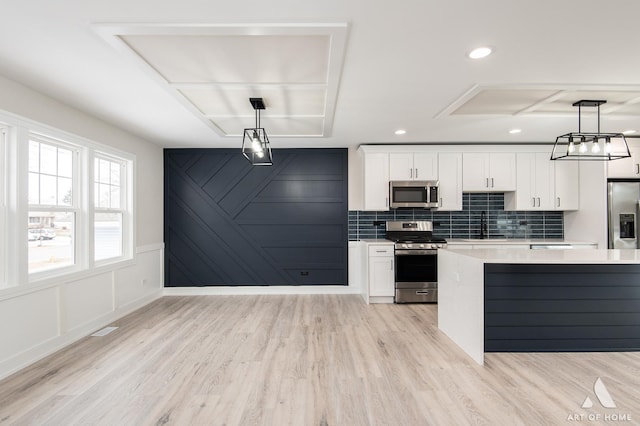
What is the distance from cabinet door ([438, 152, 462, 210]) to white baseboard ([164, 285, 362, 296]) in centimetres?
204

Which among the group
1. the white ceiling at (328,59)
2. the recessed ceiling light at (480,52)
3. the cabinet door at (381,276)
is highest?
the white ceiling at (328,59)

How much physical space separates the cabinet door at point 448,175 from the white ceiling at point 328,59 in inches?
47.9

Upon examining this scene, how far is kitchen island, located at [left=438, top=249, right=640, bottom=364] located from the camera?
9.82 feet

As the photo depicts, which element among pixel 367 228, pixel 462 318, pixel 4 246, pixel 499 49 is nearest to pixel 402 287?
pixel 367 228

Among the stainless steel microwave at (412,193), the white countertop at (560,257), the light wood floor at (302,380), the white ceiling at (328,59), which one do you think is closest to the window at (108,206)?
the white ceiling at (328,59)

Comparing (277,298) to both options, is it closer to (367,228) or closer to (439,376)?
(367,228)

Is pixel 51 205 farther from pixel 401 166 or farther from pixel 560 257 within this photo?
pixel 560 257

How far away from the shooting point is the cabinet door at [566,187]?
5184 mm

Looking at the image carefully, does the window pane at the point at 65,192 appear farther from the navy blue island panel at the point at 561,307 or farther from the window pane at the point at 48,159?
the navy blue island panel at the point at 561,307

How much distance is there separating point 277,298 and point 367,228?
6.15ft

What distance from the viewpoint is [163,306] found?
483 centimetres

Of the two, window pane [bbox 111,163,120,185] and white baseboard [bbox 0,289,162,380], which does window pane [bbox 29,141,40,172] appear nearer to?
window pane [bbox 111,163,120,185]

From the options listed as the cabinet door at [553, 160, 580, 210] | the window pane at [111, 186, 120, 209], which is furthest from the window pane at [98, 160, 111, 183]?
the cabinet door at [553, 160, 580, 210]

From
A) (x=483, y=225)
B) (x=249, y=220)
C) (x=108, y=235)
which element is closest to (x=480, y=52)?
(x=483, y=225)
